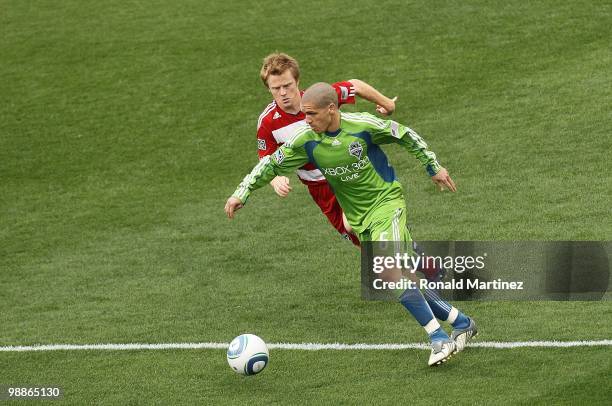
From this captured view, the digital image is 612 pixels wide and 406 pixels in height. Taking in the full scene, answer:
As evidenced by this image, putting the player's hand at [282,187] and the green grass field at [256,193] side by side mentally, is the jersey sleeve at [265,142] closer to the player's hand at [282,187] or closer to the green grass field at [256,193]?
the player's hand at [282,187]

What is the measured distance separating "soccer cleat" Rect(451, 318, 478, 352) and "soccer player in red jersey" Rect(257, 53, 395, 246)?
152 cm

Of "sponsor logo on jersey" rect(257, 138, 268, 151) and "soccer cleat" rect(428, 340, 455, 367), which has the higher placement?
"sponsor logo on jersey" rect(257, 138, 268, 151)

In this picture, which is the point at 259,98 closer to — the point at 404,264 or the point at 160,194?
the point at 160,194

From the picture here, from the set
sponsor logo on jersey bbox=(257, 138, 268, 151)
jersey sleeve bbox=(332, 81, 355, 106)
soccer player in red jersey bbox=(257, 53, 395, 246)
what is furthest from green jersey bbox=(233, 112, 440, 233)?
sponsor logo on jersey bbox=(257, 138, 268, 151)

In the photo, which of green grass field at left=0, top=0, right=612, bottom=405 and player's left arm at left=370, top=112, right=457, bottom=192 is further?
green grass field at left=0, top=0, right=612, bottom=405

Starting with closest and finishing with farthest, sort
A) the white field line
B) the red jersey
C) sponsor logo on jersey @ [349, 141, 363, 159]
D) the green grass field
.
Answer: sponsor logo on jersey @ [349, 141, 363, 159], the green grass field, the white field line, the red jersey

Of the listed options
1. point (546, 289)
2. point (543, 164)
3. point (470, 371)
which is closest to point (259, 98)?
point (543, 164)

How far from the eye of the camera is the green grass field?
31.2 ft

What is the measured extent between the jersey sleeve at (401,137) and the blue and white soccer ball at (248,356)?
1935 mm

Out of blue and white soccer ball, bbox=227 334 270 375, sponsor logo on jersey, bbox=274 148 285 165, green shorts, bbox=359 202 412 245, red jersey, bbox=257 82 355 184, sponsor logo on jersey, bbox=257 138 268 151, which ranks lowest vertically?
→ blue and white soccer ball, bbox=227 334 270 375

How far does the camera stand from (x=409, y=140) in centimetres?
930

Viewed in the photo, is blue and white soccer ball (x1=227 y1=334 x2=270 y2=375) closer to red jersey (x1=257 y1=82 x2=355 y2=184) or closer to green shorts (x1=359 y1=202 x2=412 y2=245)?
green shorts (x1=359 y1=202 x2=412 y2=245)

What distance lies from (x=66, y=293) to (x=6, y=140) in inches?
257

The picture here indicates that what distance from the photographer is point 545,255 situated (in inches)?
457
